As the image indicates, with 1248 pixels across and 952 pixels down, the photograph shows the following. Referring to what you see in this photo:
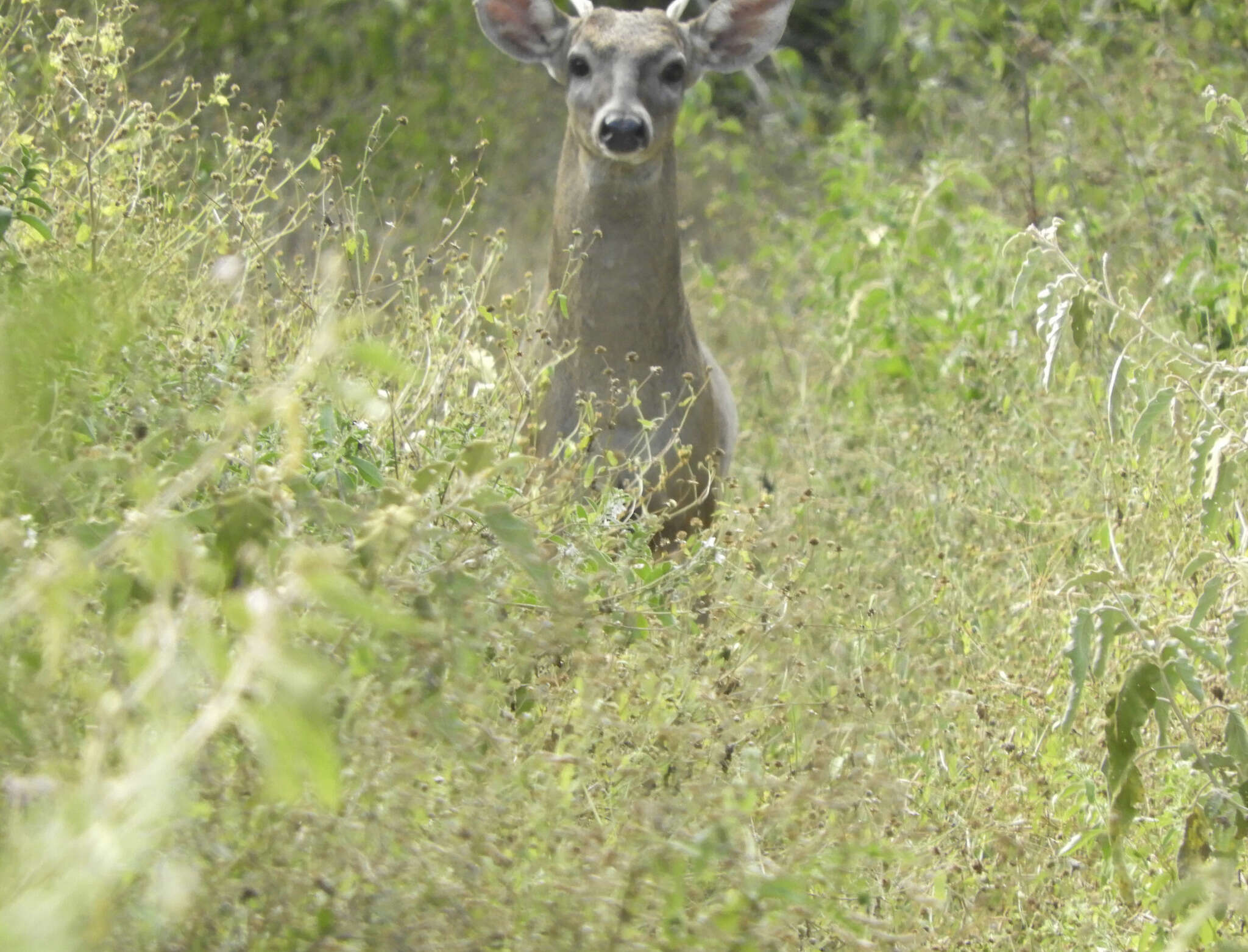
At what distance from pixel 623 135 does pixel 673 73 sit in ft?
1.70

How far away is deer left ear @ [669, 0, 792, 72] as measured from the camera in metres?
6.20

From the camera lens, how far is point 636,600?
3.46 metres

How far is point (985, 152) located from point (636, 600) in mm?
7104

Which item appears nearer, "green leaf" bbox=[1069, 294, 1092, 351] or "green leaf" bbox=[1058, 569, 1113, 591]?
"green leaf" bbox=[1058, 569, 1113, 591]

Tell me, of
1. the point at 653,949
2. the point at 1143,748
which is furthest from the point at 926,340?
the point at 653,949

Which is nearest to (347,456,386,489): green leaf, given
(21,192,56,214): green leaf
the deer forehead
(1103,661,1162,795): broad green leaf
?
(21,192,56,214): green leaf

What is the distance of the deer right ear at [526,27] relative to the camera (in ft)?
19.8

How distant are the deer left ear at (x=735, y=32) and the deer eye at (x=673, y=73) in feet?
0.99

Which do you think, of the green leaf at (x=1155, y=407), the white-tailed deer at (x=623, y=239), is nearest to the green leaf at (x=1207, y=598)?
the green leaf at (x=1155, y=407)

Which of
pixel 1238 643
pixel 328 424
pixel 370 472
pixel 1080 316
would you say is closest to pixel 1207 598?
pixel 1238 643

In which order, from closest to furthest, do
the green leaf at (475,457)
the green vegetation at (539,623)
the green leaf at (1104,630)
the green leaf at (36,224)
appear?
the green vegetation at (539,623) < the green leaf at (475,457) < the green leaf at (1104,630) < the green leaf at (36,224)

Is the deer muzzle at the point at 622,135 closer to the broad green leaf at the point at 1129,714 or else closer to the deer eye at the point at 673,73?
the deer eye at the point at 673,73

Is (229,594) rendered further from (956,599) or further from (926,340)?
(926,340)

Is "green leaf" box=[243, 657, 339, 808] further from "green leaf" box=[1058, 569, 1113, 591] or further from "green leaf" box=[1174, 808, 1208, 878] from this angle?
"green leaf" box=[1174, 808, 1208, 878]
